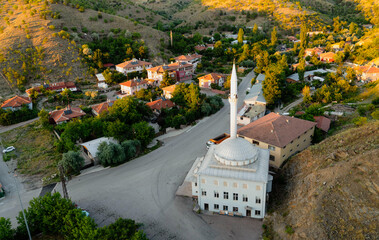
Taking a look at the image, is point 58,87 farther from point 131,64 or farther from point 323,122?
point 323,122

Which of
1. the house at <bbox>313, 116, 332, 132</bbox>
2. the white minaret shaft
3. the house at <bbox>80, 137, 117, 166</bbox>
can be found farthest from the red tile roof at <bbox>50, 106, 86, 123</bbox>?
the house at <bbox>313, 116, 332, 132</bbox>

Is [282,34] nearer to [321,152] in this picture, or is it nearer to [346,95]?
[346,95]

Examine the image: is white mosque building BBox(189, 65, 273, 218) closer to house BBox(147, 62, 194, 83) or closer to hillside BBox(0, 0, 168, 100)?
house BBox(147, 62, 194, 83)

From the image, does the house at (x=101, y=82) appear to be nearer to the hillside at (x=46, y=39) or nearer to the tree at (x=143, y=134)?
the hillside at (x=46, y=39)

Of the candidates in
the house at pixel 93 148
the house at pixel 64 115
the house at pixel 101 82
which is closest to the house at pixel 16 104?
the house at pixel 64 115

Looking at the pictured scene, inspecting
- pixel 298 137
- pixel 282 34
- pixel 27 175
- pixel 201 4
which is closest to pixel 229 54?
pixel 282 34
